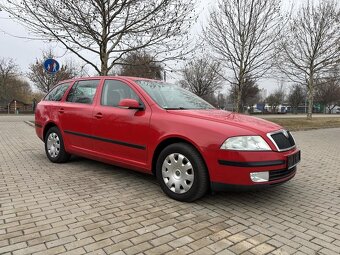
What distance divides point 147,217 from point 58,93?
3.77 metres

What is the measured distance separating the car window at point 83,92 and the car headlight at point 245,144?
2652 millimetres

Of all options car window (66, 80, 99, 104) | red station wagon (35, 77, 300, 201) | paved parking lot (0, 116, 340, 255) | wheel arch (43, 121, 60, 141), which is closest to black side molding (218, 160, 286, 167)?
red station wagon (35, 77, 300, 201)

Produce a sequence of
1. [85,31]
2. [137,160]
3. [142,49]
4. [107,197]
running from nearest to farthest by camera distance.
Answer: [107,197]
[137,160]
[85,31]
[142,49]

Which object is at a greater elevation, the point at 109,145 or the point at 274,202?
the point at 109,145

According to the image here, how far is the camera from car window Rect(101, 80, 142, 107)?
4.88m

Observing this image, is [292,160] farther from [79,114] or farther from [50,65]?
[50,65]

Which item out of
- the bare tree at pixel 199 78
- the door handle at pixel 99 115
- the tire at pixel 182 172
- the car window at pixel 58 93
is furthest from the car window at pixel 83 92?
the bare tree at pixel 199 78

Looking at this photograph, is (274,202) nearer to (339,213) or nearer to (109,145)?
(339,213)

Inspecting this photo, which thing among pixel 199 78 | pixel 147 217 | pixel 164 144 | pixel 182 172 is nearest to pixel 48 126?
pixel 164 144

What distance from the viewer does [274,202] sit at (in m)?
4.22

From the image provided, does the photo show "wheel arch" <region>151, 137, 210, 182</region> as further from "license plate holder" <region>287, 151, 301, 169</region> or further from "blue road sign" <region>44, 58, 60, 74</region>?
"blue road sign" <region>44, 58, 60, 74</region>

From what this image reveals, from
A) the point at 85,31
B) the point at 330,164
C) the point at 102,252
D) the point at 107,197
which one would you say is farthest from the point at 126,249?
the point at 85,31

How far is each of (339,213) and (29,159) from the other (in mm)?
5583

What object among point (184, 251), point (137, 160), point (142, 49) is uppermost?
point (142, 49)
